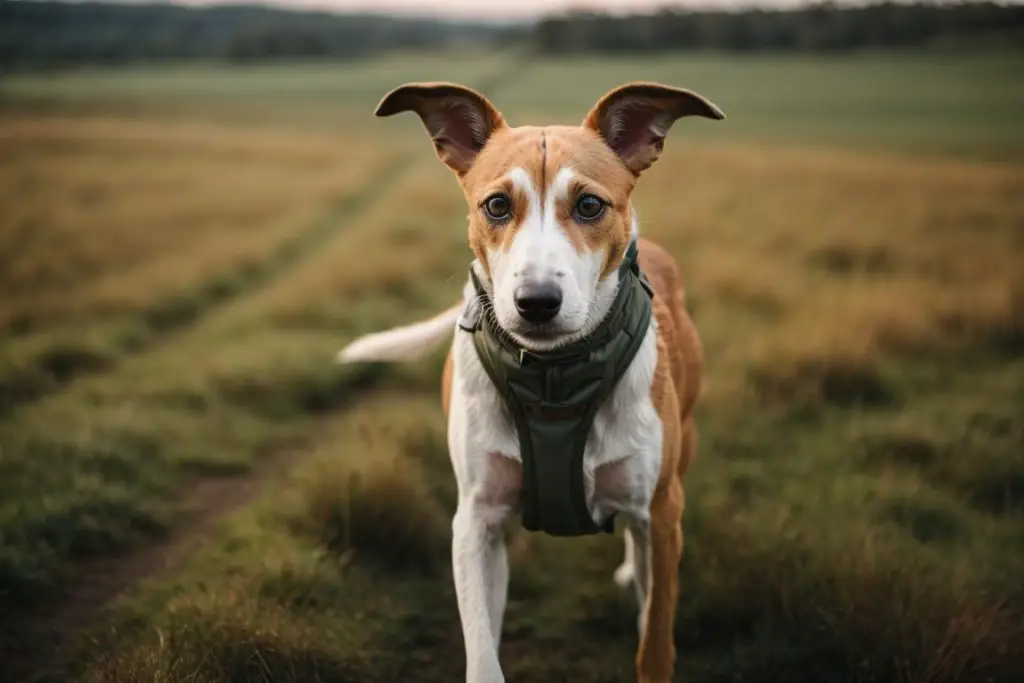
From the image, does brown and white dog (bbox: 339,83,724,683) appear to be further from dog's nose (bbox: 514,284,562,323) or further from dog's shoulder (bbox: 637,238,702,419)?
dog's shoulder (bbox: 637,238,702,419)

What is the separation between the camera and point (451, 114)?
11.3 feet

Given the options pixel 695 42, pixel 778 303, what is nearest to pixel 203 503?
pixel 778 303

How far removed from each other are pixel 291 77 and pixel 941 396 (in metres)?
24.4

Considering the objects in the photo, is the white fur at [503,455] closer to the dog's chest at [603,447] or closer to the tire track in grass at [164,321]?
the dog's chest at [603,447]

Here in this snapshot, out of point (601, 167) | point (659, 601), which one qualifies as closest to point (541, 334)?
point (601, 167)

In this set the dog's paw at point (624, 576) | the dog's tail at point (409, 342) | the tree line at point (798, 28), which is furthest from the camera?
the tree line at point (798, 28)

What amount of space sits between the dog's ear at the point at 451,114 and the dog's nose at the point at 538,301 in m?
1.04

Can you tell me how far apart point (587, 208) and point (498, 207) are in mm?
332

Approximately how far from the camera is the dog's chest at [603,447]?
10.4 ft

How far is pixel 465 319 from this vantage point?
321 cm

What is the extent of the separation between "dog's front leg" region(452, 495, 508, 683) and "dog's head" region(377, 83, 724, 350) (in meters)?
0.81

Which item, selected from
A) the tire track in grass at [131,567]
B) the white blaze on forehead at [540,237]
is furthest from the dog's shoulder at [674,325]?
the tire track in grass at [131,567]

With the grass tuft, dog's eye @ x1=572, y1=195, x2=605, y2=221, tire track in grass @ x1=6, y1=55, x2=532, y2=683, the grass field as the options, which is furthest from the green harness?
tire track in grass @ x1=6, y1=55, x2=532, y2=683

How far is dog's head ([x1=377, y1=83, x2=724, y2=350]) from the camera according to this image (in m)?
2.72
